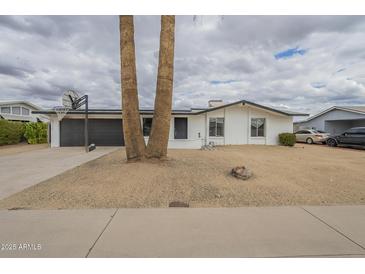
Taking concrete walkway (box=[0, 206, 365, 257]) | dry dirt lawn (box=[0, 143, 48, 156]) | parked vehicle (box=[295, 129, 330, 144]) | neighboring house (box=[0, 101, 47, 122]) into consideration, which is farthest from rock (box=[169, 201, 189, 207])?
neighboring house (box=[0, 101, 47, 122])

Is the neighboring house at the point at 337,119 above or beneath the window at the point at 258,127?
above

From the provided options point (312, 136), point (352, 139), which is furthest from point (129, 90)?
point (312, 136)

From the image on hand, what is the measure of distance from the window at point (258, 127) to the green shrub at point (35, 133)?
Answer: 19552 mm

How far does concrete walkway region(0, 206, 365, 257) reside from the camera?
2.76 m

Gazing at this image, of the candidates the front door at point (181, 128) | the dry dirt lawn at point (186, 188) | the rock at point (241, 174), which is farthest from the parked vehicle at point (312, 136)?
the rock at point (241, 174)

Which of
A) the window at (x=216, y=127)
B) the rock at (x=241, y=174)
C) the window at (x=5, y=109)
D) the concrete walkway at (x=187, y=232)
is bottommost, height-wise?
the concrete walkway at (x=187, y=232)

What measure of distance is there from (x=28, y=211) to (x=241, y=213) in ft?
13.1

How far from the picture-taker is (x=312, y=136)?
69.2ft

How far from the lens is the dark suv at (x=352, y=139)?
16.1m

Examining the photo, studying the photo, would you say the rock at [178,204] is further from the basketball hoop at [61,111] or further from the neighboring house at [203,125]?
the basketball hoop at [61,111]

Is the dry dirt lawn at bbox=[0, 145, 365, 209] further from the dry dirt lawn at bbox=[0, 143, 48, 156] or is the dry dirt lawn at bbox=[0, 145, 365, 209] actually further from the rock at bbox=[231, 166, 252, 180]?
the dry dirt lawn at bbox=[0, 143, 48, 156]

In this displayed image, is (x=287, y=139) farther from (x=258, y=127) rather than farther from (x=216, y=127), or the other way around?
(x=216, y=127)

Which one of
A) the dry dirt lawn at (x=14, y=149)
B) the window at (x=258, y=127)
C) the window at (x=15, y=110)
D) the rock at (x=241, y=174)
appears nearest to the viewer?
the rock at (x=241, y=174)

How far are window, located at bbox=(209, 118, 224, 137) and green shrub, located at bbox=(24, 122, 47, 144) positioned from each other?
634 inches
